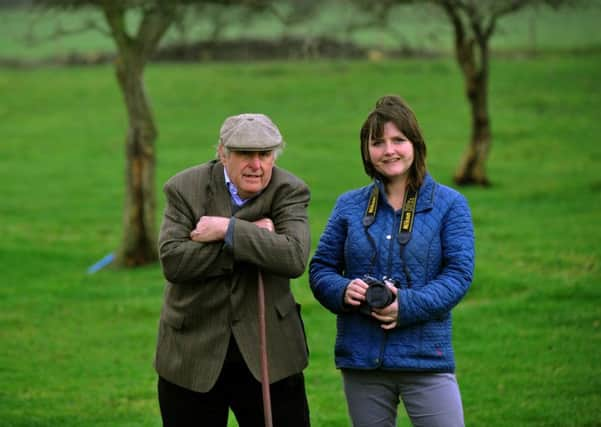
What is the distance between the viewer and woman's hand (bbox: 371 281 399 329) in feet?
14.5

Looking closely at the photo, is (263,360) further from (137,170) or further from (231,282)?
(137,170)

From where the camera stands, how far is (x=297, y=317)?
4.68m

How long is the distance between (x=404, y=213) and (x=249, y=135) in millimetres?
728

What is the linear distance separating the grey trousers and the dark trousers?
25 centimetres

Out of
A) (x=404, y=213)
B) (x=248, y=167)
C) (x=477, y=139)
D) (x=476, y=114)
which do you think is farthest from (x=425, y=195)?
(x=477, y=139)

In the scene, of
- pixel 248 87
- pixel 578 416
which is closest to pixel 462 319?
pixel 578 416

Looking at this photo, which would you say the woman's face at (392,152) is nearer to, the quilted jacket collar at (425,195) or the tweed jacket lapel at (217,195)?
the quilted jacket collar at (425,195)

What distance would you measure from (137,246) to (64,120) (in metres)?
20.3

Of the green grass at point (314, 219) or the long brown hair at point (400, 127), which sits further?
the green grass at point (314, 219)

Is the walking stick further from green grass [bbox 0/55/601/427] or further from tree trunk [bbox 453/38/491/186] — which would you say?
tree trunk [bbox 453/38/491/186]

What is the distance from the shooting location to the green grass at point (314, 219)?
841cm

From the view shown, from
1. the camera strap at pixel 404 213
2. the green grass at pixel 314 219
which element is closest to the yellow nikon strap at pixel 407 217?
the camera strap at pixel 404 213

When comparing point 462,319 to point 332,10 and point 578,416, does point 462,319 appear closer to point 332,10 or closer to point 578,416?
point 578,416

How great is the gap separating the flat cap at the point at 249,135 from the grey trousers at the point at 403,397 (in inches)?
41.1
